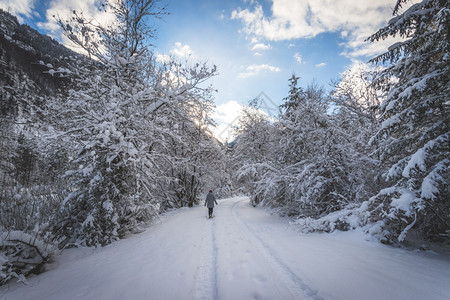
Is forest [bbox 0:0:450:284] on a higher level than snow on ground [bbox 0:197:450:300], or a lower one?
higher

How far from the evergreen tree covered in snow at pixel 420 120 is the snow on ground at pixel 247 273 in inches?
34.8

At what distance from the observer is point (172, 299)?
9.50 feet

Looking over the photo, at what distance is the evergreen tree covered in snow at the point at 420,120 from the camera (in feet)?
12.8

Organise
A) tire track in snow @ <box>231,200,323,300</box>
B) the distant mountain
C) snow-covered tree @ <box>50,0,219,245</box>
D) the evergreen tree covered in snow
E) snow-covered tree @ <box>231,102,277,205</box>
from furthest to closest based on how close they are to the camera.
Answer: the distant mountain
snow-covered tree @ <box>231,102,277,205</box>
snow-covered tree @ <box>50,0,219,245</box>
the evergreen tree covered in snow
tire track in snow @ <box>231,200,323,300</box>

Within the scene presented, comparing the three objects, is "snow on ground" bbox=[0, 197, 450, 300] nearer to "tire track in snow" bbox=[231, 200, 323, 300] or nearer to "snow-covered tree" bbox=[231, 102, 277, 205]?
"tire track in snow" bbox=[231, 200, 323, 300]

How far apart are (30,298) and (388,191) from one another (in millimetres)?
7852

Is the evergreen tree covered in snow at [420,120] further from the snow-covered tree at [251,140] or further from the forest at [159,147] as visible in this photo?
the snow-covered tree at [251,140]

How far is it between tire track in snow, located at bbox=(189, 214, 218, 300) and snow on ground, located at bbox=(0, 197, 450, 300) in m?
0.02

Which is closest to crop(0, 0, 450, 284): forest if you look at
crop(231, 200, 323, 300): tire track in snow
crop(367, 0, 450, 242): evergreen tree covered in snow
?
crop(367, 0, 450, 242): evergreen tree covered in snow

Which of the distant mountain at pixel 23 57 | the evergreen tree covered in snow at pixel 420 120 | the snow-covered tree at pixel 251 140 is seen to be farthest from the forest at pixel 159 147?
the distant mountain at pixel 23 57

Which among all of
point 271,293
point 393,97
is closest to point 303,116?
point 393,97

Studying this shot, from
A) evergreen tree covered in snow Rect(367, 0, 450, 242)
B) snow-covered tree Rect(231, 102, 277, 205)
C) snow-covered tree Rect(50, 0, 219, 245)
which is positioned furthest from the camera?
snow-covered tree Rect(231, 102, 277, 205)

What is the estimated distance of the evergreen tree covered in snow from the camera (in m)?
3.90

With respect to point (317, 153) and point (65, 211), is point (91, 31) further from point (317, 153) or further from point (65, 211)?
point (317, 153)
